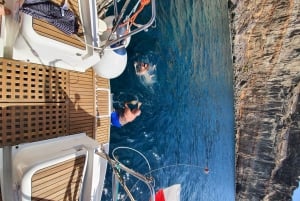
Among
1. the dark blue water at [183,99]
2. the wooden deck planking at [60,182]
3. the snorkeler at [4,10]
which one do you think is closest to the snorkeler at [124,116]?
the dark blue water at [183,99]

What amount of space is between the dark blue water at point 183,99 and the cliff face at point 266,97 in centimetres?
142

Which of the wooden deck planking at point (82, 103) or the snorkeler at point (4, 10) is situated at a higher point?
the snorkeler at point (4, 10)

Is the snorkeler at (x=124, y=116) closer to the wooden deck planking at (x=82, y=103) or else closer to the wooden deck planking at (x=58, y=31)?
the wooden deck planking at (x=82, y=103)

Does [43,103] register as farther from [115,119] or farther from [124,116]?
[124,116]

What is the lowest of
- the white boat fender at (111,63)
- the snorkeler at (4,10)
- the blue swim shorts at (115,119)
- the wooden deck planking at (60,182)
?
the wooden deck planking at (60,182)

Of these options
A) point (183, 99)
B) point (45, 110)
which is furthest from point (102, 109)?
point (183, 99)

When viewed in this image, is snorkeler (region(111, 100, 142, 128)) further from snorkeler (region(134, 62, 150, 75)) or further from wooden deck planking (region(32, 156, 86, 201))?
wooden deck planking (region(32, 156, 86, 201))

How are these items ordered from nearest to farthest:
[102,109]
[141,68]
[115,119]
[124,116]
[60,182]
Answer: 1. [60,182]
2. [102,109]
3. [115,119]
4. [124,116]
5. [141,68]

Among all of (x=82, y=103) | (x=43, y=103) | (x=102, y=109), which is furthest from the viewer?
(x=102, y=109)

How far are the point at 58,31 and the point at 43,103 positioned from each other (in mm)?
843

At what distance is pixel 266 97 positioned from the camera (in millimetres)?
13859

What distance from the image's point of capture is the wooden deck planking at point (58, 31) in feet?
8.11

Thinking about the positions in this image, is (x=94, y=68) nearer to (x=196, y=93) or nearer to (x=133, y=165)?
(x=133, y=165)

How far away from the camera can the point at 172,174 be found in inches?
276
